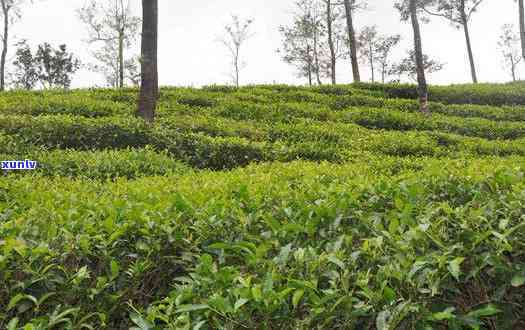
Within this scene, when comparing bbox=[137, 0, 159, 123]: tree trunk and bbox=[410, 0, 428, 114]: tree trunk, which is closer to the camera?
bbox=[137, 0, 159, 123]: tree trunk

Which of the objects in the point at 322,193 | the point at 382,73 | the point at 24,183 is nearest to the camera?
the point at 322,193

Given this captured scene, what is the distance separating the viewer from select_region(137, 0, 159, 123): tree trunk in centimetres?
1279

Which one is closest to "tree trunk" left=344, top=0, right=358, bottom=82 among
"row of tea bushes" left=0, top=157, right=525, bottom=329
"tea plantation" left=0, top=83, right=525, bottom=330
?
"tea plantation" left=0, top=83, right=525, bottom=330

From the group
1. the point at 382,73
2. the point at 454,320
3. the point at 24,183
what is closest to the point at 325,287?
the point at 454,320

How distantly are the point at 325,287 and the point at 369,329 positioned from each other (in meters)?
0.35

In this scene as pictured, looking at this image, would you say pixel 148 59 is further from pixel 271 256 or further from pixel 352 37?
pixel 352 37

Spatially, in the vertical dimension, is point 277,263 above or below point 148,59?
below

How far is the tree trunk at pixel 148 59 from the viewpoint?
12.8 meters

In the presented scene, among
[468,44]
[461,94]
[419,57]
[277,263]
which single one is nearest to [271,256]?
[277,263]

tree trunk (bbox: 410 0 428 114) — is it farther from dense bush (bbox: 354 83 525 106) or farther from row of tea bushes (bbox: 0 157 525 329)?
row of tea bushes (bbox: 0 157 525 329)

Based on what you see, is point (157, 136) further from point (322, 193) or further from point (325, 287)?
point (325, 287)

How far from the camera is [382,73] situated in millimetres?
64125

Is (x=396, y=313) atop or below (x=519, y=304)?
atop

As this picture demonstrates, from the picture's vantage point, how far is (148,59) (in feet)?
42.4
